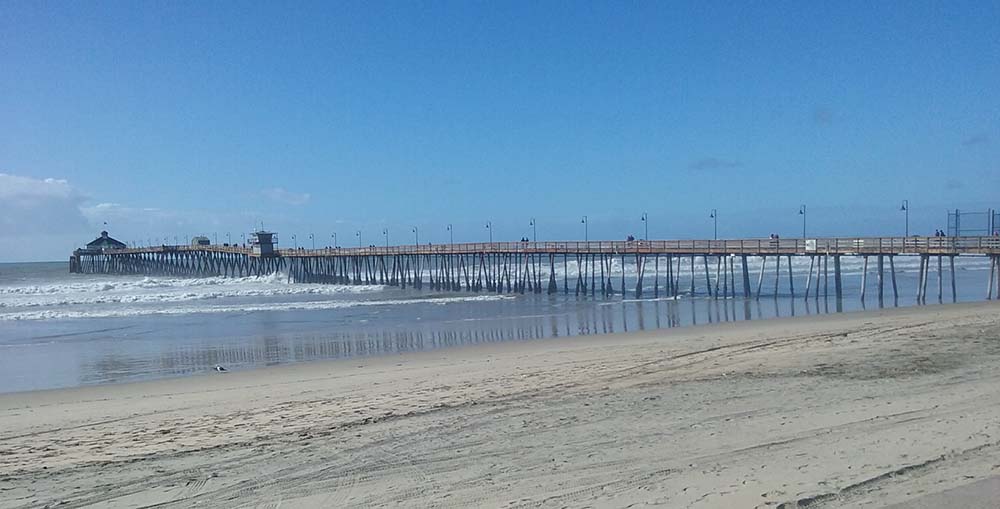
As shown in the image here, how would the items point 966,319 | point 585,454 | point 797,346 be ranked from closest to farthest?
point 585,454
point 797,346
point 966,319

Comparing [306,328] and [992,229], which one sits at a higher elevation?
[992,229]

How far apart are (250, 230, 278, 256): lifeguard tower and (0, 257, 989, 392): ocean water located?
2105 cm

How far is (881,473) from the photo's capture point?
17.6ft

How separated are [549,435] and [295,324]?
60.3ft

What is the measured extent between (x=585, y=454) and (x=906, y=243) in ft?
78.8

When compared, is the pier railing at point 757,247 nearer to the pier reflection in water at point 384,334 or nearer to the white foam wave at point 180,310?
the pier reflection in water at point 384,334

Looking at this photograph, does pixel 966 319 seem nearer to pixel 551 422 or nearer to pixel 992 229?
pixel 551 422

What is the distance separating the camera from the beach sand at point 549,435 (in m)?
5.38

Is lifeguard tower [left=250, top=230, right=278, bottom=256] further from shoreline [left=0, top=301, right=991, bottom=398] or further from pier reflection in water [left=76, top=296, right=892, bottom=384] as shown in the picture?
shoreline [left=0, top=301, right=991, bottom=398]

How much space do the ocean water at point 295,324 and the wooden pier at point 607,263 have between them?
117cm

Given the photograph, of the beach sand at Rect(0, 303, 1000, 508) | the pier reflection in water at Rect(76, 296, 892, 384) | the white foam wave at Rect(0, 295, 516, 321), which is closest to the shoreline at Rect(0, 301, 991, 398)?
the pier reflection in water at Rect(76, 296, 892, 384)

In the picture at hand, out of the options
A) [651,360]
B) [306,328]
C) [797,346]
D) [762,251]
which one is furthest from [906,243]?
[306,328]

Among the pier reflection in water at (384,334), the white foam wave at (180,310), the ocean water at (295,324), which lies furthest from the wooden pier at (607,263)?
the white foam wave at (180,310)

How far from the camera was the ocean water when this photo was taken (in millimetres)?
15977
